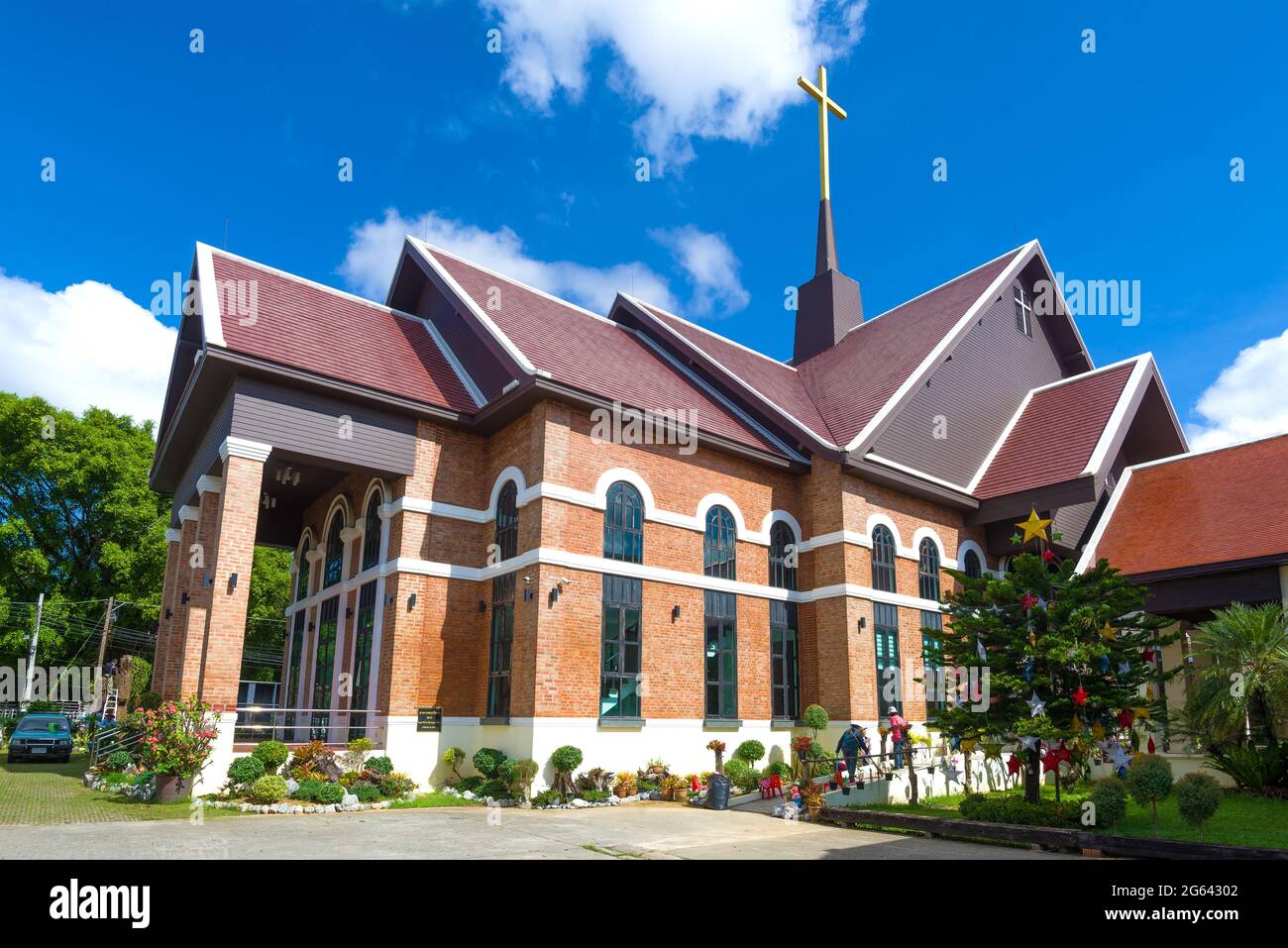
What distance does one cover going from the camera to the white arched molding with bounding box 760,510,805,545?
68.1 ft

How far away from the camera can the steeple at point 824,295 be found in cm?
3058

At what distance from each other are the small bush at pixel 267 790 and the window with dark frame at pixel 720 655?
8459 mm

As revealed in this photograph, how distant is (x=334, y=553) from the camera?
2289cm

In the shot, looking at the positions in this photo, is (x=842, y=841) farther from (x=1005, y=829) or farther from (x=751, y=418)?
(x=751, y=418)

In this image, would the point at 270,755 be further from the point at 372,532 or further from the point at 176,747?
the point at 372,532

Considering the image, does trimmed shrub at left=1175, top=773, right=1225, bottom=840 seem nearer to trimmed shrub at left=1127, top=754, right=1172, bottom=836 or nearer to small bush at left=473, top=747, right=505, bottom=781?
trimmed shrub at left=1127, top=754, right=1172, bottom=836

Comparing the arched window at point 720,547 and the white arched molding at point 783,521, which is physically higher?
the white arched molding at point 783,521

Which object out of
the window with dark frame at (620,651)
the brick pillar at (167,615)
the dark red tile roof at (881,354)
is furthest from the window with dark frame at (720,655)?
the brick pillar at (167,615)

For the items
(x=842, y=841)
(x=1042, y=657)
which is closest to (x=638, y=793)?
(x=842, y=841)

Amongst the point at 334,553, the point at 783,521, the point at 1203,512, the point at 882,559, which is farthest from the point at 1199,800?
the point at 334,553

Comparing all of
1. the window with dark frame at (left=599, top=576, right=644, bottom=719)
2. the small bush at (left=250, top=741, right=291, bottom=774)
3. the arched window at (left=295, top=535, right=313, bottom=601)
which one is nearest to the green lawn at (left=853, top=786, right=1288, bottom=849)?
the window with dark frame at (left=599, top=576, right=644, bottom=719)

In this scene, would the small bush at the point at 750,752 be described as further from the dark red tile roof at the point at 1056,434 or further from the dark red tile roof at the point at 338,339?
the dark red tile roof at the point at 1056,434

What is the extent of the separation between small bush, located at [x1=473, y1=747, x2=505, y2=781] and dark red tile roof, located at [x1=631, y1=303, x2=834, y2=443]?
1052cm
